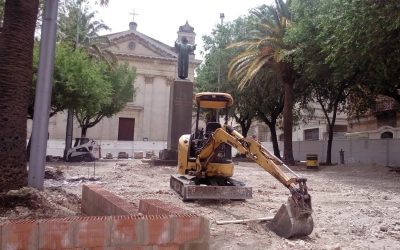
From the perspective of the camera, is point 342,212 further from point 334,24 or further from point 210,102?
point 334,24

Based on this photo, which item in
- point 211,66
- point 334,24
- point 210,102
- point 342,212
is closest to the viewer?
point 342,212

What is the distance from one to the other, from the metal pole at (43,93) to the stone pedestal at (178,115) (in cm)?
1403

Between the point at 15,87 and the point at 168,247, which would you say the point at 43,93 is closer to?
the point at 15,87

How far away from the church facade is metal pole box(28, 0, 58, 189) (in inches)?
1912

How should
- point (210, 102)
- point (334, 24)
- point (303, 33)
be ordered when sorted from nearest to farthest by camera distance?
point (210, 102) → point (334, 24) → point (303, 33)

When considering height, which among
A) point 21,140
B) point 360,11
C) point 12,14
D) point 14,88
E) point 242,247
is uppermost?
point 360,11

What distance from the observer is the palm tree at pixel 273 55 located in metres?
26.0

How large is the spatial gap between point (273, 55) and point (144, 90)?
3457 centimetres

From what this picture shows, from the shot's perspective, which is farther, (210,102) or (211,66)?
(211,66)

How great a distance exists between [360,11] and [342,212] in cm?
1000

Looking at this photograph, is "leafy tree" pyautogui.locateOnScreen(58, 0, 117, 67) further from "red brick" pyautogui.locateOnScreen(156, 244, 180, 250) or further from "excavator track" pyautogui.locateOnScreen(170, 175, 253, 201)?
"red brick" pyautogui.locateOnScreen(156, 244, 180, 250)

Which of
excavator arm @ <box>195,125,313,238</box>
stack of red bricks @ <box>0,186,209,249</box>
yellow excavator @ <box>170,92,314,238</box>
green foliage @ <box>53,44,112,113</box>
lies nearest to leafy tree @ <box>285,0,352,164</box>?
green foliage @ <box>53,44,112,113</box>

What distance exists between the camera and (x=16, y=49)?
23.0 ft

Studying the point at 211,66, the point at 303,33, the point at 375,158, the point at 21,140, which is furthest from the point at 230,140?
the point at 211,66
